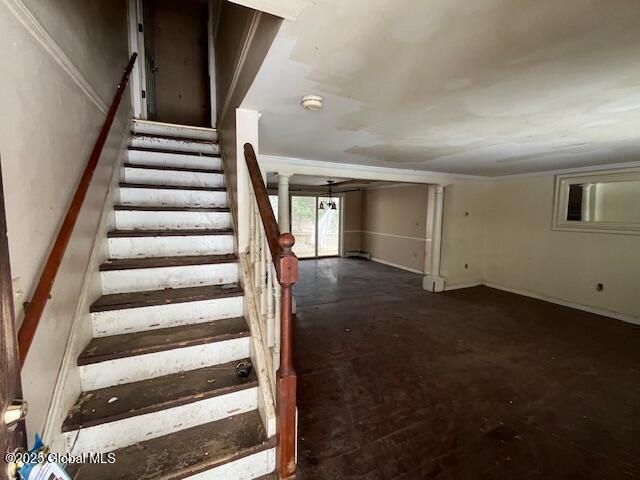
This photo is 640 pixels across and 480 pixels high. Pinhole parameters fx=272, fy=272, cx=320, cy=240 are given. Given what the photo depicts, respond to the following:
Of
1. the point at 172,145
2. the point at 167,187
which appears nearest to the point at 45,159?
the point at 167,187

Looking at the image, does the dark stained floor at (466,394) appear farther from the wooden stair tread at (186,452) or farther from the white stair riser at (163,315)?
the white stair riser at (163,315)

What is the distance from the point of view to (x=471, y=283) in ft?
18.1

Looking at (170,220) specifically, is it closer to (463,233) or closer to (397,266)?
(463,233)

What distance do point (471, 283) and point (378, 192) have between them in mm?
3821

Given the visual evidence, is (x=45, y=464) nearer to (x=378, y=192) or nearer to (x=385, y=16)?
(x=385, y=16)

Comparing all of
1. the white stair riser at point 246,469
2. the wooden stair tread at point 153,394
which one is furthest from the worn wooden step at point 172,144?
the white stair riser at point 246,469

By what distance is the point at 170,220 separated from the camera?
2.21m

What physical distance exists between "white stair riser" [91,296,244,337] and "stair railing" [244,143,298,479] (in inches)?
11.0

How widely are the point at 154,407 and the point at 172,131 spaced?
2.91 metres

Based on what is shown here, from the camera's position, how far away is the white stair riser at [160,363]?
54.7 inches

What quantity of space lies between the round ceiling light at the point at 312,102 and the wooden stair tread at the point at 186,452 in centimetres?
186

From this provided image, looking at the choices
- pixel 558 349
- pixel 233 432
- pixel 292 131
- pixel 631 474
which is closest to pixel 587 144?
pixel 558 349

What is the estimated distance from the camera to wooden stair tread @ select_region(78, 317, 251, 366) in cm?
141

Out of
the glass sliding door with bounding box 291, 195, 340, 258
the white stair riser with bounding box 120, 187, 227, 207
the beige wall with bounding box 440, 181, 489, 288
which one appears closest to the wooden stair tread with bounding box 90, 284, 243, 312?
the white stair riser with bounding box 120, 187, 227, 207
